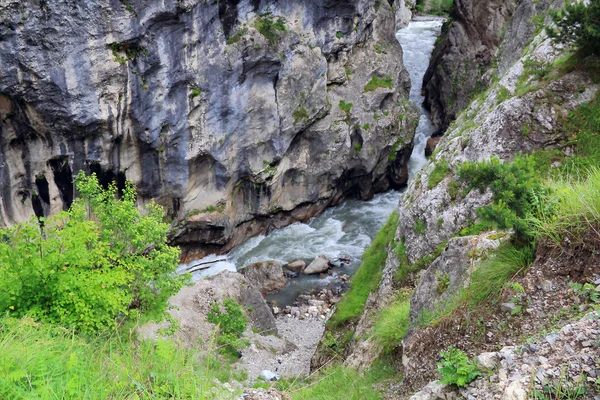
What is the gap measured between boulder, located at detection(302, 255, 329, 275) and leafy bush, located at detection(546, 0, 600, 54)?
17.4 m

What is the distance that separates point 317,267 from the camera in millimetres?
27469

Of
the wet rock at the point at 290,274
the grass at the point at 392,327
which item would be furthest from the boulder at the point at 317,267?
the grass at the point at 392,327

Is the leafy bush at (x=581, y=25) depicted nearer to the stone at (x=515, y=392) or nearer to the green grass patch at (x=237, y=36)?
the stone at (x=515, y=392)

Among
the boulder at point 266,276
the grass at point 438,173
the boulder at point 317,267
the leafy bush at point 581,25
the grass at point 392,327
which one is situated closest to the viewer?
the grass at point 392,327

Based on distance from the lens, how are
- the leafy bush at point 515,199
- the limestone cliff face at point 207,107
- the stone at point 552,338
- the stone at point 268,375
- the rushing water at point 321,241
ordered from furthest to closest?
the rushing water at point 321,241 → the limestone cliff face at point 207,107 → the stone at point 268,375 → the leafy bush at point 515,199 → the stone at point 552,338

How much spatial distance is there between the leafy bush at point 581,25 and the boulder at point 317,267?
17358mm

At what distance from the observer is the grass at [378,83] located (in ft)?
106

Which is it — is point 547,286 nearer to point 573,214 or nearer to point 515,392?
point 573,214

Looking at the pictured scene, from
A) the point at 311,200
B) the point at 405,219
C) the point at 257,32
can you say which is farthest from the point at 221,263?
the point at 405,219

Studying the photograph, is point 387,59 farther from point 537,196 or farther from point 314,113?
point 537,196

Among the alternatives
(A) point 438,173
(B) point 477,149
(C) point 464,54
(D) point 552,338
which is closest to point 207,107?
(A) point 438,173

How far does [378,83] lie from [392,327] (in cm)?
2491

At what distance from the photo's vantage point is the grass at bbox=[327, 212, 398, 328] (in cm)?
1574

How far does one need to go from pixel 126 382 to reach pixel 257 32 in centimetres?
2390
